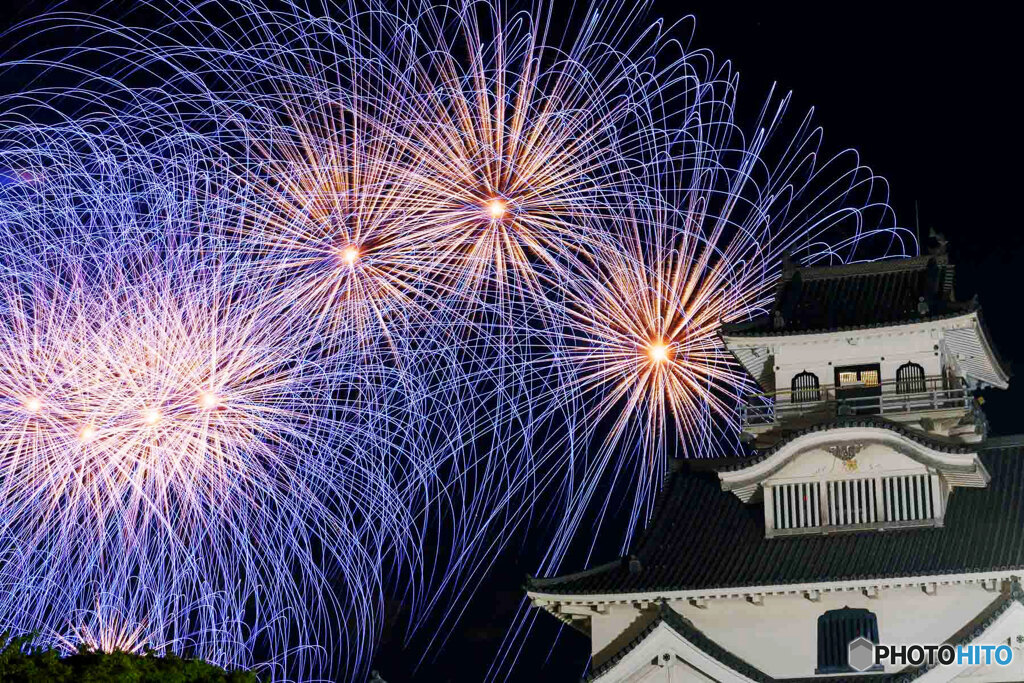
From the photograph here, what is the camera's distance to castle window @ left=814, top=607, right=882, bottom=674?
133ft

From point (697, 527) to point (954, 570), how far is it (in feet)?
28.2

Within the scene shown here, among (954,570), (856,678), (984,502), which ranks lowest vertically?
(856,678)

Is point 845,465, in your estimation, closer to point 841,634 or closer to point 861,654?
point 841,634

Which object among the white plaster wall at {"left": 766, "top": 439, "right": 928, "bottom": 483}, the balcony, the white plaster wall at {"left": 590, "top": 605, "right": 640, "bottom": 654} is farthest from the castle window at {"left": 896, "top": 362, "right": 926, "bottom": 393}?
the white plaster wall at {"left": 590, "top": 605, "right": 640, "bottom": 654}

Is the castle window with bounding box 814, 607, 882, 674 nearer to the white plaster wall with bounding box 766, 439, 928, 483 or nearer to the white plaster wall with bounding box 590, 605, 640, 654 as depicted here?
the white plaster wall with bounding box 766, 439, 928, 483

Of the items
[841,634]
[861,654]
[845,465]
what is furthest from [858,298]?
[861,654]

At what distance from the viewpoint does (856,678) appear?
39.8 metres

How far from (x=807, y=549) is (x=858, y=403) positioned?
5532 mm

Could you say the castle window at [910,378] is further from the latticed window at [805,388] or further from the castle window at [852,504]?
the castle window at [852,504]

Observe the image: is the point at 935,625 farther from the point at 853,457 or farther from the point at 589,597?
the point at 589,597

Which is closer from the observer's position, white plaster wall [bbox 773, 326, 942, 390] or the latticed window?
white plaster wall [bbox 773, 326, 942, 390]

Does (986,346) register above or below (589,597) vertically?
above

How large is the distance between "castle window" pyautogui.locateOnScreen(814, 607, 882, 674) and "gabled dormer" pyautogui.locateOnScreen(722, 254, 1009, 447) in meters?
5.84

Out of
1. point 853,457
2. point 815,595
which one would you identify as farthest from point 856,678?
point 853,457
